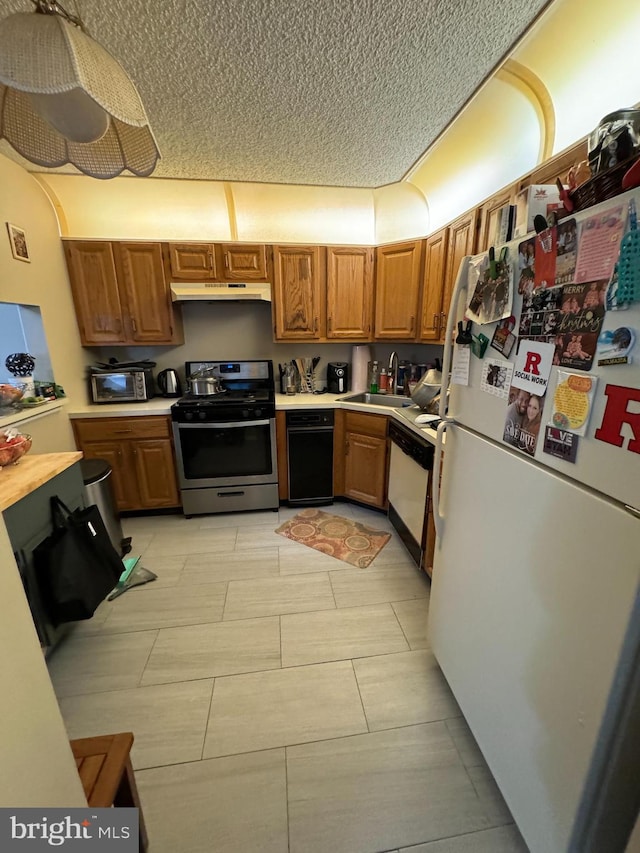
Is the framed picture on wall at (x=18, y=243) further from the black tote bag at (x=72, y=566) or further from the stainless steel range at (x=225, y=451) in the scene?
the black tote bag at (x=72, y=566)

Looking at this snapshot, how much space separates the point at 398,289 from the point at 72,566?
8.93 feet

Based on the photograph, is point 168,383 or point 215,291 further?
point 168,383

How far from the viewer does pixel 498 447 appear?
1.00 metres

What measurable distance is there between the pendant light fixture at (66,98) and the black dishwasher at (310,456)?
74.4 inches

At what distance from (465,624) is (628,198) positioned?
1273 mm

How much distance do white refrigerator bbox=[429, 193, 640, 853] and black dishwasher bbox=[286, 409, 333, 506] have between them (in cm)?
159

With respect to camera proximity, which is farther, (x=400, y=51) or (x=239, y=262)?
(x=239, y=262)

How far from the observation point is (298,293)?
2.79 meters

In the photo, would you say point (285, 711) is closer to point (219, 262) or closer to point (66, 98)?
point (66, 98)

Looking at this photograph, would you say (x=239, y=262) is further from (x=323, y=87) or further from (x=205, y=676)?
(x=205, y=676)

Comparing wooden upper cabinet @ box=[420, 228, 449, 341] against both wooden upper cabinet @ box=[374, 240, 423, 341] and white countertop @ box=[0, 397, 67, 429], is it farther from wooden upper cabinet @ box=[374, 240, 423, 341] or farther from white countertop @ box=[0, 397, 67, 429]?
white countertop @ box=[0, 397, 67, 429]

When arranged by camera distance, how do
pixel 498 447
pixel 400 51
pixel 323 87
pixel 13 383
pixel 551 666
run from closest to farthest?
1. pixel 551 666
2. pixel 498 447
3. pixel 400 51
4. pixel 323 87
5. pixel 13 383

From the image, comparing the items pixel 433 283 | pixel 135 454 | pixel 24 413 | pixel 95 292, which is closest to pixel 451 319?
pixel 433 283

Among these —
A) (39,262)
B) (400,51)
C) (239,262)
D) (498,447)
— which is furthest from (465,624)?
(39,262)
